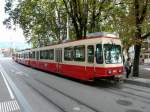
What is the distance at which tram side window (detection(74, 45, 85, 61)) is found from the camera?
57.9 feet

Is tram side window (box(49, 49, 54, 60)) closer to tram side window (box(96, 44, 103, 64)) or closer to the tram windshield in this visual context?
the tram windshield

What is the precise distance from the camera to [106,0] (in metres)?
26.2

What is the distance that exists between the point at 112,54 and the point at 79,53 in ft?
8.79

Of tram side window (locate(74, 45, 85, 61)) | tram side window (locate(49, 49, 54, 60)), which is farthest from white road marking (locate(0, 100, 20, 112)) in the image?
tram side window (locate(49, 49, 54, 60))

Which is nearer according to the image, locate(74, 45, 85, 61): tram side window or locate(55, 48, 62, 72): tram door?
locate(74, 45, 85, 61): tram side window

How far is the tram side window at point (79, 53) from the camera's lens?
17.6 m

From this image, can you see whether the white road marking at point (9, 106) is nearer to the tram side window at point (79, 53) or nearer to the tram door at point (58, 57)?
the tram side window at point (79, 53)

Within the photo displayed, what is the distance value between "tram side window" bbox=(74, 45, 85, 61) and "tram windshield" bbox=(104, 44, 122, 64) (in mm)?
1936

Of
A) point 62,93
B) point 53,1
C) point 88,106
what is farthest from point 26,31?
point 88,106

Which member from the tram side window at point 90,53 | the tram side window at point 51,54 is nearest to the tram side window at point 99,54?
the tram side window at point 90,53

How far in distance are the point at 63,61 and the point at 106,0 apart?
849 cm

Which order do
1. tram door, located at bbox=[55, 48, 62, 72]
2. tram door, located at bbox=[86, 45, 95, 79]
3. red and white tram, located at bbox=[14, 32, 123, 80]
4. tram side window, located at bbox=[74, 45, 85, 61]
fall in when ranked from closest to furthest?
1. red and white tram, located at bbox=[14, 32, 123, 80]
2. tram door, located at bbox=[86, 45, 95, 79]
3. tram side window, located at bbox=[74, 45, 85, 61]
4. tram door, located at bbox=[55, 48, 62, 72]

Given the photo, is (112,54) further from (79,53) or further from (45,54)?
(45,54)

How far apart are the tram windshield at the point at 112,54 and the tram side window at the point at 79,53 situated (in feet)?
6.35
